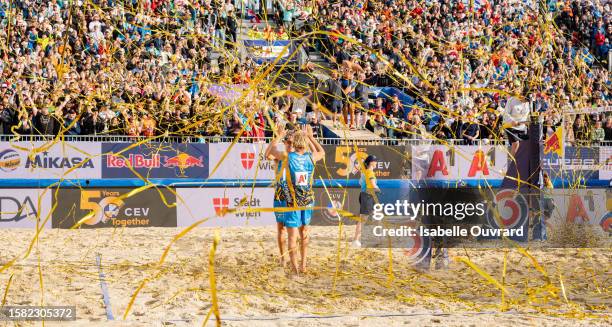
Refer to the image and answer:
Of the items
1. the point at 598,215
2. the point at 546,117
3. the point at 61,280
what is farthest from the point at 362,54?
the point at 61,280

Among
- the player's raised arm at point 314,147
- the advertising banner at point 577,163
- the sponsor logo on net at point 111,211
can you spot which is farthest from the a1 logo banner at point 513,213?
the sponsor logo on net at point 111,211

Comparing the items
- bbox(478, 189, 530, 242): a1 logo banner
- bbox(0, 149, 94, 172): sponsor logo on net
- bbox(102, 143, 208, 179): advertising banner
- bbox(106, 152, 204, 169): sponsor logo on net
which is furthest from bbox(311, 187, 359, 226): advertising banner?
bbox(478, 189, 530, 242): a1 logo banner

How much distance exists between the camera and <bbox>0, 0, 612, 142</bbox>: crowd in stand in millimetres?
11602

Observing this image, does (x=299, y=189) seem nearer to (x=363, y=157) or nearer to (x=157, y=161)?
(x=363, y=157)

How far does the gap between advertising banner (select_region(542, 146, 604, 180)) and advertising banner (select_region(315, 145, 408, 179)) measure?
7.94 ft

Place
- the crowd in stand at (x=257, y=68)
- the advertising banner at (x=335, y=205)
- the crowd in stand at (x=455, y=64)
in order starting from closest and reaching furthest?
the crowd in stand at (x=257, y=68), the advertising banner at (x=335, y=205), the crowd in stand at (x=455, y=64)

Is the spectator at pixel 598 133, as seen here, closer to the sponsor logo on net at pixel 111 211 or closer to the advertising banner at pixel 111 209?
the advertising banner at pixel 111 209

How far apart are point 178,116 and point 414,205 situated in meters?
5.95

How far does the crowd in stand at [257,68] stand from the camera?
38.1ft

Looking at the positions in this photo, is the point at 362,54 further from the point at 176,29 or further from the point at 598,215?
the point at 598,215

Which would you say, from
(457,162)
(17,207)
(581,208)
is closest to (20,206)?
(17,207)

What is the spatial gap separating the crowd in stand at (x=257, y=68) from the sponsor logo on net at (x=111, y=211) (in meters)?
1.02

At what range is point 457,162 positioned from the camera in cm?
1276

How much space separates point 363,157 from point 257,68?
7.41 feet
